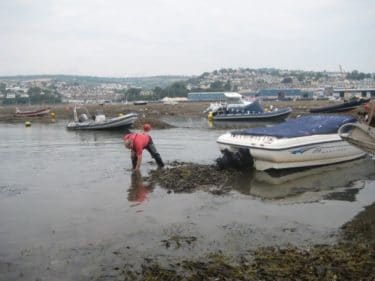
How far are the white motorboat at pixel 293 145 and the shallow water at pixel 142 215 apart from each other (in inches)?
17.0

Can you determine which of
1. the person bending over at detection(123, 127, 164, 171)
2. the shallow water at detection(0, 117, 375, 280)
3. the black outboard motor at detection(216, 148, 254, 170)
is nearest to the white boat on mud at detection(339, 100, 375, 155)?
the shallow water at detection(0, 117, 375, 280)

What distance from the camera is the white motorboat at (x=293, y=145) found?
13.8m

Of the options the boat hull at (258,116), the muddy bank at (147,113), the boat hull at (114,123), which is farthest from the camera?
the boat hull at (258,116)

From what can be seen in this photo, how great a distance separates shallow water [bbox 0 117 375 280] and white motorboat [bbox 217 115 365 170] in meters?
0.43

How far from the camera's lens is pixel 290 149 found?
13.8 metres

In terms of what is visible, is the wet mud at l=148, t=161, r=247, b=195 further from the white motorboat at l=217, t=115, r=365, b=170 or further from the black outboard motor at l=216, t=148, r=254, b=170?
the white motorboat at l=217, t=115, r=365, b=170

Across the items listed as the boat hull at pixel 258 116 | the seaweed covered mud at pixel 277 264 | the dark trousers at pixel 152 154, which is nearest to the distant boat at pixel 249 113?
the boat hull at pixel 258 116

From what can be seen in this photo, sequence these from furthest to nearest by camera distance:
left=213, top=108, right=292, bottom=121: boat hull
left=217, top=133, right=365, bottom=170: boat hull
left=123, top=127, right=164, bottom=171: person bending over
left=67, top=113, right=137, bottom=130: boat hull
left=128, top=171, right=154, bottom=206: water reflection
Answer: left=213, top=108, right=292, bottom=121: boat hull, left=67, top=113, right=137, bottom=130: boat hull, left=123, top=127, right=164, bottom=171: person bending over, left=217, top=133, right=365, bottom=170: boat hull, left=128, top=171, right=154, bottom=206: water reflection

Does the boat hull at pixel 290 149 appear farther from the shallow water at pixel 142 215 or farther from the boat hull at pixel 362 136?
the boat hull at pixel 362 136

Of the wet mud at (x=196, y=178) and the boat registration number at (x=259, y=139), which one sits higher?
the boat registration number at (x=259, y=139)

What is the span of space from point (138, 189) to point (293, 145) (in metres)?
4.93

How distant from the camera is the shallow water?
730cm

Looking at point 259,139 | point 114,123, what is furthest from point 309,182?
point 114,123

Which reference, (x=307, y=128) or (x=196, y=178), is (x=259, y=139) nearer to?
(x=307, y=128)
